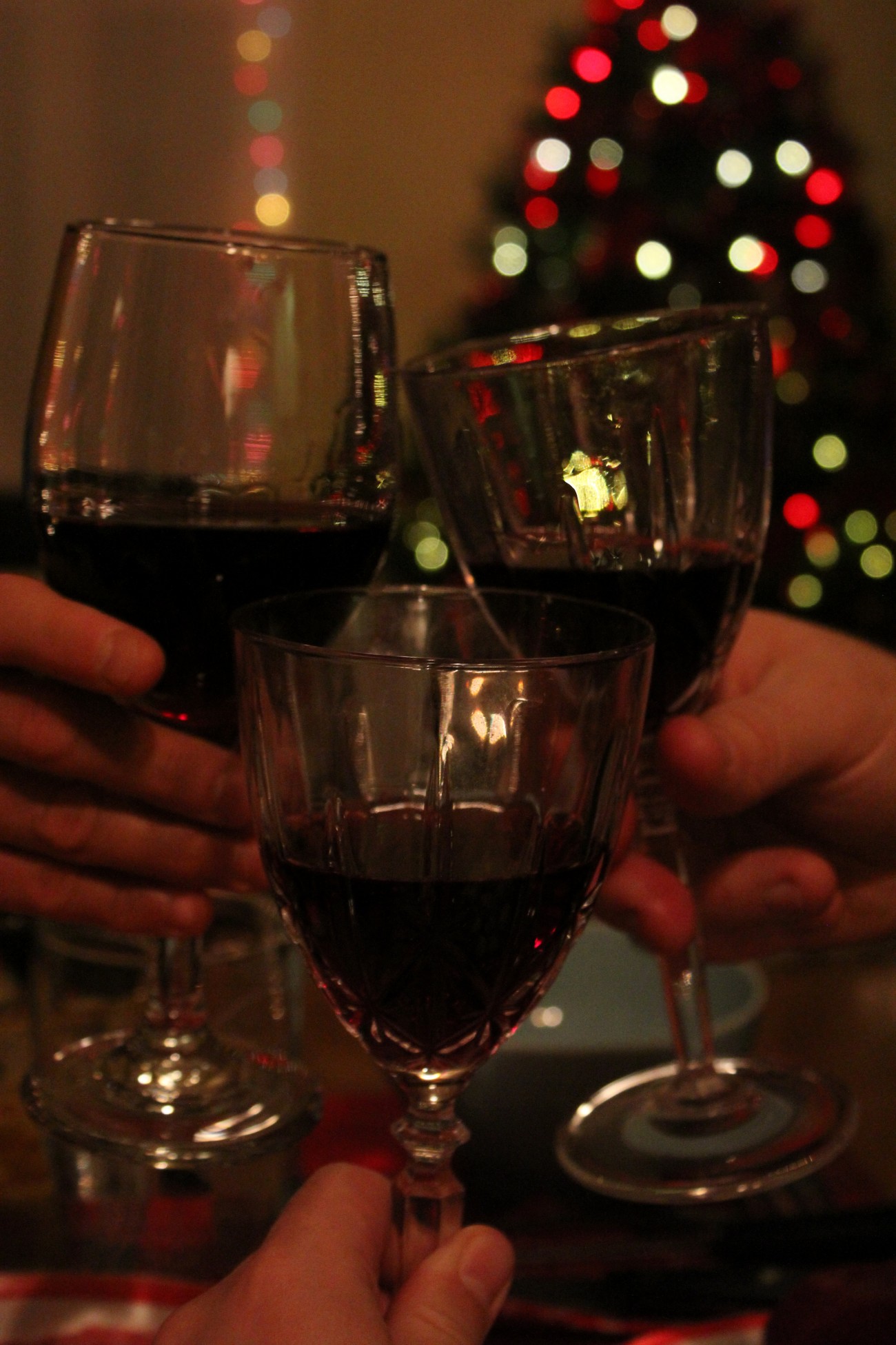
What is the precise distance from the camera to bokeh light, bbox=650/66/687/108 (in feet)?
8.26

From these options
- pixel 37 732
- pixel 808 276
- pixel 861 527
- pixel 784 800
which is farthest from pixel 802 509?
pixel 37 732

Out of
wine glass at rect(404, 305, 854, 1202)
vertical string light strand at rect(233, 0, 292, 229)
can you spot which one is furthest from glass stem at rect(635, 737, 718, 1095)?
vertical string light strand at rect(233, 0, 292, 229)

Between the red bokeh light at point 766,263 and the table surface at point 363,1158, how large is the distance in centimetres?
168

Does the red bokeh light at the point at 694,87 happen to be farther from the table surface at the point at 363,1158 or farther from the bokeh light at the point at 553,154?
the table surface at the point at 363,1158

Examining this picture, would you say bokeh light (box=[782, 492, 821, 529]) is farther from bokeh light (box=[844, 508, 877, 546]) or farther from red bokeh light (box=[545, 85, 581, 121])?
red bokeh light (box=[545, 85, 581, 121])

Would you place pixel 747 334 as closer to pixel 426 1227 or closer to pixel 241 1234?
pixel 426 1227

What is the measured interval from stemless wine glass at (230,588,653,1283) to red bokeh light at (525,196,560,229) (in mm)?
2184

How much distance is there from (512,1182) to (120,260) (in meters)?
0.58

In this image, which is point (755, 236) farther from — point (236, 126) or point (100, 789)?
point (100, 789)

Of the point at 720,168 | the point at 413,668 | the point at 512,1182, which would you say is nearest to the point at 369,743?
the point at 413,668

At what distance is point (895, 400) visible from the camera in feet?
8.46

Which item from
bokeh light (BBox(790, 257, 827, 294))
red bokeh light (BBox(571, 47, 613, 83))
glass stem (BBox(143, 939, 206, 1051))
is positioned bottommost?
glass stem (BBox(143, 939, 206, 1051))

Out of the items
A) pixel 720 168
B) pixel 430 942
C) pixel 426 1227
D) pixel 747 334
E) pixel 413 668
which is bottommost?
pixel 426 1227

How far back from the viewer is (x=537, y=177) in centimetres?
267
